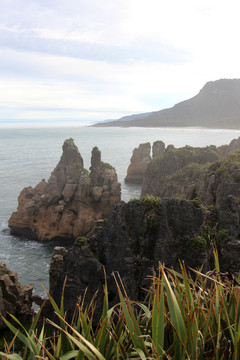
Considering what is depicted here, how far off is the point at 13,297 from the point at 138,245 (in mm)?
11015

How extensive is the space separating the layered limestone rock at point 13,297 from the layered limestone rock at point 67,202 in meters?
21.5

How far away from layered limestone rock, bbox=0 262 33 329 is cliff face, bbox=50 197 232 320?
20.0 ft

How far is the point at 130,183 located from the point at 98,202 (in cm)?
3957

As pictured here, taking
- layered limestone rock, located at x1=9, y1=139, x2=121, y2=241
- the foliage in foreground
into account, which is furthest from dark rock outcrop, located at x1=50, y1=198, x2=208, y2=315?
layered limestone rock, located at x1=9, y1=139, x2=121, y2=241

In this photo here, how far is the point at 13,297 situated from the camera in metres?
22.4

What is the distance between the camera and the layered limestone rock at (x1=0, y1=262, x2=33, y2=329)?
Answer: 71.4ft

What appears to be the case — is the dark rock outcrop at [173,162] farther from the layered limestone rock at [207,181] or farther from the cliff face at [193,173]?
the layered limestone rock at [207,181]

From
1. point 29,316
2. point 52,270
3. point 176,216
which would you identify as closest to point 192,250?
point 176,216

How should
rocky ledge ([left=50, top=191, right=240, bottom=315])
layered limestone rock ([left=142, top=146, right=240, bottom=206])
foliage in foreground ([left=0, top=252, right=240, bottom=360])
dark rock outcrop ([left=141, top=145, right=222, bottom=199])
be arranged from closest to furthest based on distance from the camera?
foliage in foreground ([left=0, top=252, right=240, bottom=360]) < rocky ledge ([left=50, top=191, right=240, bottom=315]) < layered limestone rock ([left=142, top=146, right=240, bottom=206]) < dark rock outcrop ([left=141, top=145, right=222, bottom=199])

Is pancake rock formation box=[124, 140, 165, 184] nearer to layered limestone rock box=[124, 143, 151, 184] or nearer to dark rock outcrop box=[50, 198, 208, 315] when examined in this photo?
layered limestone rock box=[124, 143, 151, 184]

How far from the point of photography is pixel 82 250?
18.3m

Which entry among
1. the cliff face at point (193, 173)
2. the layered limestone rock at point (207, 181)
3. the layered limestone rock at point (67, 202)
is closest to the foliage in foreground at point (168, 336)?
the layered limestone rock at point (207, 181)

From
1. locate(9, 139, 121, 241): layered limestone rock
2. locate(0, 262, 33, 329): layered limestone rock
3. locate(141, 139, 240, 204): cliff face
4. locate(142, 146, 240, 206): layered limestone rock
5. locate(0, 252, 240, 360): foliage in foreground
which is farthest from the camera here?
locate(9, 139, 121, 241): layered limestone rock

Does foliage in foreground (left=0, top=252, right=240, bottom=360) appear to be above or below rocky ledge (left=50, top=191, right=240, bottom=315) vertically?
above
